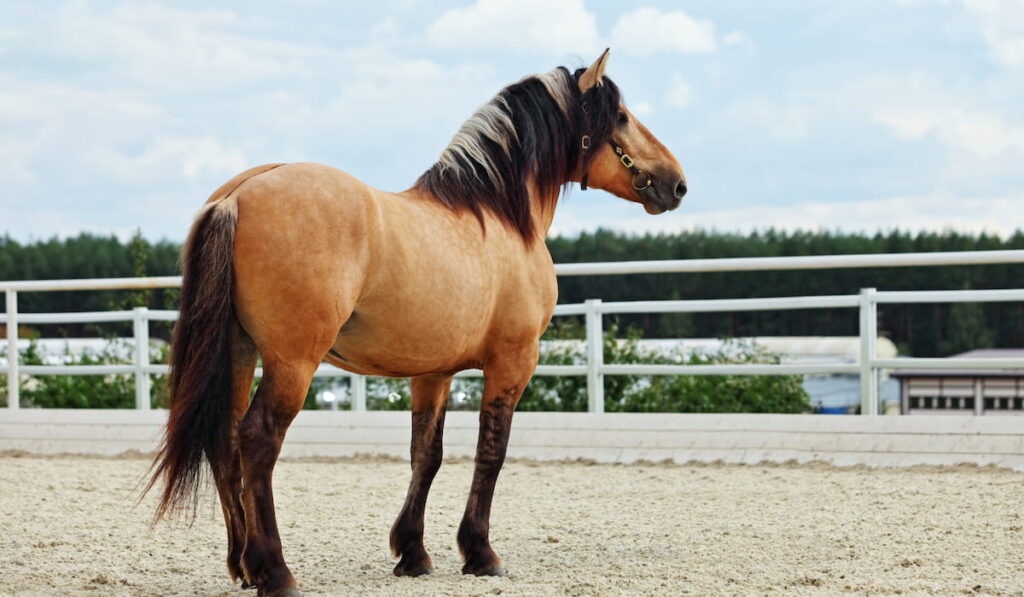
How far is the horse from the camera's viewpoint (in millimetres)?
2980

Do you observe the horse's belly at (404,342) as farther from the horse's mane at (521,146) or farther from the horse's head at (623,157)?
the horse's head at (623,157)

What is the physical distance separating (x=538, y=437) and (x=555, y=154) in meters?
2.70

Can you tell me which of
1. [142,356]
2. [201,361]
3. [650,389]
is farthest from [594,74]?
[142,356]

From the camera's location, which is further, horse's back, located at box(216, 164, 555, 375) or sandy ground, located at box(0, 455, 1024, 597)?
sandy ground, located at box(0, 455, 1024, 597)

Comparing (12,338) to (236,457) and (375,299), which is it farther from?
(375,299)

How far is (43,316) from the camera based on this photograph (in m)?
6.99

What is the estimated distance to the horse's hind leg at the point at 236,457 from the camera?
309 centimetres

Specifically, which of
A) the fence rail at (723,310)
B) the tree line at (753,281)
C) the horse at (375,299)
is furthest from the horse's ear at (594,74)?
the tree line at (753,281)

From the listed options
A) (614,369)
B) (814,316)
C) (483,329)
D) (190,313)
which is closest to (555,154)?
(483,329)

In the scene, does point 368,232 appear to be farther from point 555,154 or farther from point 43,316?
point 43,316

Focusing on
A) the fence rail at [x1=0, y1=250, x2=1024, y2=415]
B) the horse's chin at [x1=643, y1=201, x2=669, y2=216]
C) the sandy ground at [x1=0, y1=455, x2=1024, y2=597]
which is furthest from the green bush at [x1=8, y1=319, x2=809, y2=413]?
the horse's chin at [x1=643, y1=201, x2=669, y2=216]

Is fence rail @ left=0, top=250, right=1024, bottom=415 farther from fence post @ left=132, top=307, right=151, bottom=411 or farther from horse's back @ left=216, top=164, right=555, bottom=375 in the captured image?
horse's back @ left=216, top=164, right=555, bottom=375

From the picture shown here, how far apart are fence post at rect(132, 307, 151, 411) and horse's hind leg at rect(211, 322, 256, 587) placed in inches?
154

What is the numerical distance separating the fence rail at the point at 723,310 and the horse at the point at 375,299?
2.18 metres
